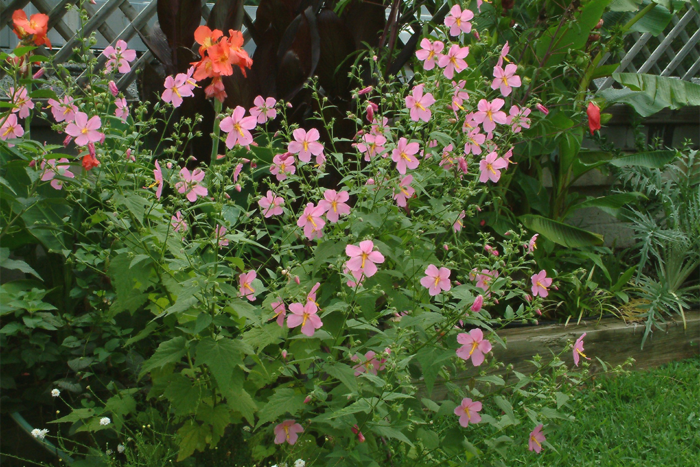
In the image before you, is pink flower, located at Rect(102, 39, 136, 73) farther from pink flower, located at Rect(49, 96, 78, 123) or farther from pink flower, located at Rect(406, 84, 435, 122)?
pink flower, located at Rect(406, 84, 435, 122)

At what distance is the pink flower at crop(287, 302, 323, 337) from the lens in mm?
1209

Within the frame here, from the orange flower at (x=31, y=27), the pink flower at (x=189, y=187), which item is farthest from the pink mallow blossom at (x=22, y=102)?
the pink flower at (x=189, y=187)

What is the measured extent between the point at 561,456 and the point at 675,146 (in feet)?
8.19

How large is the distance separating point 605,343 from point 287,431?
1.79 metres

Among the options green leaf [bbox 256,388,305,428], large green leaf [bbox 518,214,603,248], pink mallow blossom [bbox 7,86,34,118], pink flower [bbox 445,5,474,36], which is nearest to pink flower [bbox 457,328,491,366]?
green leaf [bbox 256,388,305,428]

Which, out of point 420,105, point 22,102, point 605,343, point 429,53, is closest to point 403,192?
point 420,105

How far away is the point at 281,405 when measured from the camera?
4.28 ft

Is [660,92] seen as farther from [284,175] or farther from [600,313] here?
[284,175]

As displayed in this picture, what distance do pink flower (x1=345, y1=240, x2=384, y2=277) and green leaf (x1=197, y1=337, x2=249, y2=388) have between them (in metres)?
0.30

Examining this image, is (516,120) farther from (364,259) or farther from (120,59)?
(120,59)

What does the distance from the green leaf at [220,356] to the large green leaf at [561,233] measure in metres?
1.77

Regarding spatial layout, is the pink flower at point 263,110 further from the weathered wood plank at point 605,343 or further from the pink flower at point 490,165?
the weathered wood plank at point 605,343

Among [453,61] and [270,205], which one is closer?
[270,205]

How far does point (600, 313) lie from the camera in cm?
280
